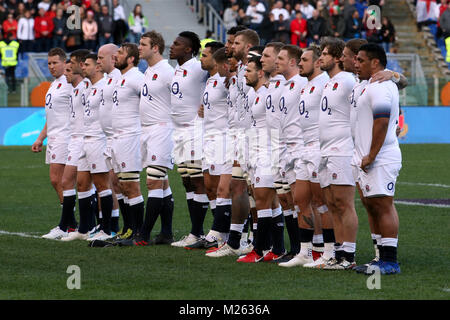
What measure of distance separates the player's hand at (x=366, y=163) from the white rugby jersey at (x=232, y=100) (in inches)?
87.3

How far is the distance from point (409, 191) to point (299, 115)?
7545mm

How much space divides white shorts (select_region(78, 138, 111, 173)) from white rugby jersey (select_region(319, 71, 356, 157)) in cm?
340

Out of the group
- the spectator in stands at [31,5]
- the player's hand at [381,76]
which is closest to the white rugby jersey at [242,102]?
the player's hand at [381,76]

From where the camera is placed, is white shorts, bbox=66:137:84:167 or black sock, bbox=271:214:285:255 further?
white shorts, bbox=66:137:84:167


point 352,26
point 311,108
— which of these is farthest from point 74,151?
point 352,26

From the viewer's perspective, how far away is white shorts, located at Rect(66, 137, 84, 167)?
11914 millimetres

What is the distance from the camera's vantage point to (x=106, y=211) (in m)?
11.8

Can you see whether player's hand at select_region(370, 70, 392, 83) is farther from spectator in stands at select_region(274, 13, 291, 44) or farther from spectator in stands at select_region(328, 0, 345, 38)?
spectator in stands at select_region(328, 0, 345, 38)

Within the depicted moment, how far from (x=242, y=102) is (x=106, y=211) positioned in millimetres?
2445

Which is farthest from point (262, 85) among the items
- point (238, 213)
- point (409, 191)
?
point (409, 191)

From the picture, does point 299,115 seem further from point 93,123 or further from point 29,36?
point 29,36

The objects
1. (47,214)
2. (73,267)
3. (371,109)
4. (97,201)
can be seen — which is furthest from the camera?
(47,214)

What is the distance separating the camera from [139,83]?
37.0ft

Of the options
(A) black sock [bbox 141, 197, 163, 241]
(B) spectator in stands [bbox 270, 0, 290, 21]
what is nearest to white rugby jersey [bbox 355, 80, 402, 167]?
(A) black sock [bbox 141, 197, 163, 241]
